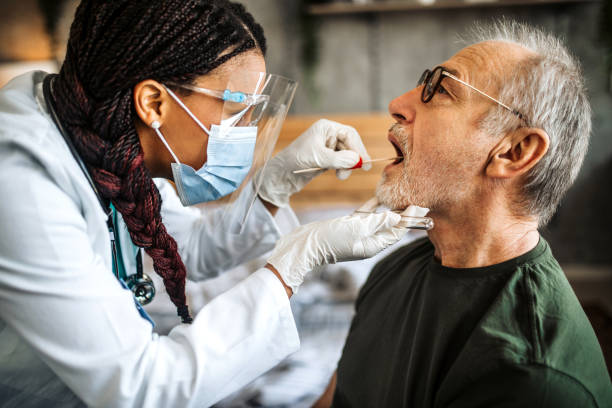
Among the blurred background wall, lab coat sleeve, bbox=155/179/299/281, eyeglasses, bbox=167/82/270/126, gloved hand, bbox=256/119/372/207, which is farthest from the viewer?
the blurred background wall

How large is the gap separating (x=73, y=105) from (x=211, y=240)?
674 mm

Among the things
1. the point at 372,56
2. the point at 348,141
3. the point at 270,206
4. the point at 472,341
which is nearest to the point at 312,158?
the point at 348,141

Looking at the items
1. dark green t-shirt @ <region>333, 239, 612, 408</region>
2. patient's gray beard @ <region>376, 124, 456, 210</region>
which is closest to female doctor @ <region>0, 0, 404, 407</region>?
patient's gray beard @ <region>376, 124, 456, 210</region>

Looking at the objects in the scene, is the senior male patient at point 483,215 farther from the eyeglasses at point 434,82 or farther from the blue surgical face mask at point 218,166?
the blue surgical face mask at point 218,166

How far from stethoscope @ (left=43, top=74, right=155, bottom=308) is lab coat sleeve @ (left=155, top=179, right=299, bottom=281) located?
0.26m

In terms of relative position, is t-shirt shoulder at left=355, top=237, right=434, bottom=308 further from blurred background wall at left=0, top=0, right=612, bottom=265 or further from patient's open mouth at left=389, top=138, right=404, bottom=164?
blurred background wall at left=0, top=0, right=612, bottom=265

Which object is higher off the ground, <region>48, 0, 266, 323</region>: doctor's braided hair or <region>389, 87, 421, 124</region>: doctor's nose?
<region>48, 0, 266, 323</region>: doctor's braided hair

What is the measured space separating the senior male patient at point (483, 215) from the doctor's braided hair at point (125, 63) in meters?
0.56

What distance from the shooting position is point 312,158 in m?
1.42

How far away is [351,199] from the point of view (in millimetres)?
3732

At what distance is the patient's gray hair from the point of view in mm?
1037

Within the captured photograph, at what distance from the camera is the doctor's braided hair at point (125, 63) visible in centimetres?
99

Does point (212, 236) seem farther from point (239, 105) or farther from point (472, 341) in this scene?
point (472, 341)

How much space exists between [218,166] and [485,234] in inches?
28.8
